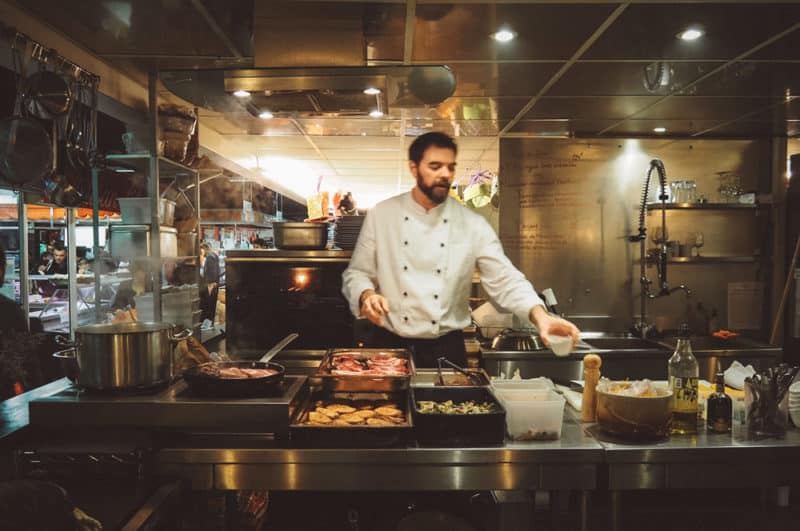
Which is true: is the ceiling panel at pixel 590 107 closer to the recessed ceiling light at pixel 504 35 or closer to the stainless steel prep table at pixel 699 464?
the recessed ceiling light at pixel 504 35

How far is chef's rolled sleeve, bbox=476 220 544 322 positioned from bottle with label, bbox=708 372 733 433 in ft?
2.28

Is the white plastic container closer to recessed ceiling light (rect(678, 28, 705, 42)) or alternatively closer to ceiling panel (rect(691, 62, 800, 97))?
recessed ceiling light (rect(678, 28, 705, 42))

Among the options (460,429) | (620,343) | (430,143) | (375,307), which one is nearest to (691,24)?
(430,143)

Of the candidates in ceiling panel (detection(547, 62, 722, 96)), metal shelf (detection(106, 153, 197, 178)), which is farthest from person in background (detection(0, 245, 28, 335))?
ceiling panel (detection(547, 62, 722, 96))

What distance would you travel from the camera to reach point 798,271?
537 cm

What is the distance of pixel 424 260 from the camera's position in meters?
2.88

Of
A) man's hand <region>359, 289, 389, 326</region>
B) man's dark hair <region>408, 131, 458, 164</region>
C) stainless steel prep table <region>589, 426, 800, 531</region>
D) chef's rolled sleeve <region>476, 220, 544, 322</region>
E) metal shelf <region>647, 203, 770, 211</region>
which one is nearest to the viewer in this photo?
stainless steel prep table <region>589, 426, 800, 531</region>

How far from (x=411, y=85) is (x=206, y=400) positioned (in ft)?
6.13

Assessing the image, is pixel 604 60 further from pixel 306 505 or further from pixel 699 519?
pixel 306 505

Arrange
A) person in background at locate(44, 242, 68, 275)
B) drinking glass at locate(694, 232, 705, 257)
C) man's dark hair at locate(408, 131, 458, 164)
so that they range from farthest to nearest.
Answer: person in background at locate(44, 242, 68, 275) < drinking glass at locate(694, 232, 705, 257) < man's dark hair at locate(408, 131, 458, 164)

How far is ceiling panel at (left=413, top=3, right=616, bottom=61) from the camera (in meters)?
2.65

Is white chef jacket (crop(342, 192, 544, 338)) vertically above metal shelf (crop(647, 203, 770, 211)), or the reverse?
metal shelf (crop(647, 203, 770, 211))

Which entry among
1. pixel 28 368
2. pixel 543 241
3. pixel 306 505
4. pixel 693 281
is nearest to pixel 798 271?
pixel 693 281

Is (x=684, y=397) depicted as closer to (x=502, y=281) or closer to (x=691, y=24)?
(x=502, y=281)
